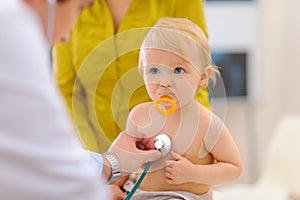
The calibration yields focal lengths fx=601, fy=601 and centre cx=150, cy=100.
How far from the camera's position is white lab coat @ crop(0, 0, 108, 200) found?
66cm

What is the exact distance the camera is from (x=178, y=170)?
1.03 m

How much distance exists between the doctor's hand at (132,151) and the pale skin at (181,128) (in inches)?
0.6

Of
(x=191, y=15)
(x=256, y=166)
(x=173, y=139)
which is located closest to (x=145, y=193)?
(x=173, y=139)

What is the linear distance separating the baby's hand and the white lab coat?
0.36 metres

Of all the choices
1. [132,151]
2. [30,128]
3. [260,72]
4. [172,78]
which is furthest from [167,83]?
[260,72]

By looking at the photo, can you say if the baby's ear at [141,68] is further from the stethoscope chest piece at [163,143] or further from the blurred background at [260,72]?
the blurred background at [260,72]

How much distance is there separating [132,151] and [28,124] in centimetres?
39

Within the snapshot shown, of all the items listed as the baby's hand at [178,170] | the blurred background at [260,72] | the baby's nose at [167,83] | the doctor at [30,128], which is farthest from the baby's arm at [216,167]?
the blurred background at [260,72]

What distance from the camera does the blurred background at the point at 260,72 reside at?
3.03 metres

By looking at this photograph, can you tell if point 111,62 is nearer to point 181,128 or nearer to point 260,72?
point 181,128

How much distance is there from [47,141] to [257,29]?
249cm

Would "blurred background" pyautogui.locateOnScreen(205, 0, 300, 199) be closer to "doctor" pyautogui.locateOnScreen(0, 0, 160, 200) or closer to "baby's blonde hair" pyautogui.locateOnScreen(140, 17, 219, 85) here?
"baby's blonde hair" pyautogui.locateOnScreen(140, 17, 219, 85)

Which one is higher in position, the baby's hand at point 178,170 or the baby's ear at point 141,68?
the baby's ear at point 141,68

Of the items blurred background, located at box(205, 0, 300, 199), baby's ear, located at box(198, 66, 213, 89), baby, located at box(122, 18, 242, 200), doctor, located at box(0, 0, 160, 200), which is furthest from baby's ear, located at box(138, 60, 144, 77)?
blurred background, located at box(205, 0, 300, 199)
